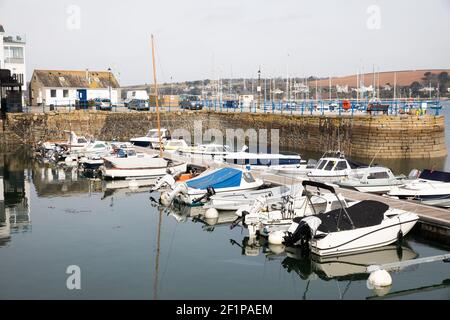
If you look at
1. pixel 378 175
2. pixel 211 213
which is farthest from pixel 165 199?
pixel 378 175

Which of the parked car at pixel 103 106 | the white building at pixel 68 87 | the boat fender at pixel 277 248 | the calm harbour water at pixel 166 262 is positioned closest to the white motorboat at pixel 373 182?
the calm harbour water at pixel 166 262

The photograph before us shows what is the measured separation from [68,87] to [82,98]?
23.3 feet

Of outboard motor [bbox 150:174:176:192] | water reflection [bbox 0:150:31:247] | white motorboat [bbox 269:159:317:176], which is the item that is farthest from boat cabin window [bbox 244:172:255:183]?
water reflection [bbox 0:150:31:247]

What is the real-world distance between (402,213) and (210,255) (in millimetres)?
6467

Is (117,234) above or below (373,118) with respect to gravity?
below

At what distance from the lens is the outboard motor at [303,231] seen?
16.4 m

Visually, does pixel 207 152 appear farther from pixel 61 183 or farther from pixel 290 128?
pixel 290 128

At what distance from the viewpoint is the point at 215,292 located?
14.0 metres

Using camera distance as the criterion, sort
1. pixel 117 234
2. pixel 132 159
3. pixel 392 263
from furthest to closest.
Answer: pixel 132 159
pixel 117 234
pixel 392 263

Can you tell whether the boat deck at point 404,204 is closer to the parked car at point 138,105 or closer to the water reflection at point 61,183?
the water reflection at point 61,183

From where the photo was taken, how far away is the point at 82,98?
219ft

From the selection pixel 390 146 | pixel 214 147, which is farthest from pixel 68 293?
pixel 390 146
